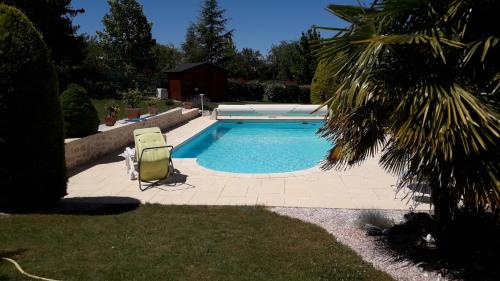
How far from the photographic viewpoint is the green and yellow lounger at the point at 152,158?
8062 millimetres

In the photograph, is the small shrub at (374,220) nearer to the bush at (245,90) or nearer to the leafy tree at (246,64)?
the bush at (245,90)

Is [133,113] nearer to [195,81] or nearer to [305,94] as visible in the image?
[195,81]

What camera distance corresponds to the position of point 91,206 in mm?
6852

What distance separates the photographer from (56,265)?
4387 mm

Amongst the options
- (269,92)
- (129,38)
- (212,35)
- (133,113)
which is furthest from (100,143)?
(212,35)

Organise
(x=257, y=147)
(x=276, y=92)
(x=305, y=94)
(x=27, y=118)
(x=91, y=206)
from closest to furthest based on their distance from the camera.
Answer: (x=27, y=118) → (x=91, y=206) → (x=257, y=147) → (x=305, y=94) → (x=276, y=92)

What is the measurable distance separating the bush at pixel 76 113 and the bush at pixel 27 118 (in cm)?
421

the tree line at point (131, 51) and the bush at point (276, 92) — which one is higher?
the tree line at point (131, 51)

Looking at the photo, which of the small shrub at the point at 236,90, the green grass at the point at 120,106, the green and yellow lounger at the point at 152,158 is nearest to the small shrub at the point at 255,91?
the small shrub at the point at 236,90

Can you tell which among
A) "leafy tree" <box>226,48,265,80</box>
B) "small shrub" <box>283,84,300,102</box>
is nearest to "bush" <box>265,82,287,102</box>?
"small shrub" <box>283,84,300,102</box>

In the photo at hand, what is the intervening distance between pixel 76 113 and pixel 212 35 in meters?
41.6

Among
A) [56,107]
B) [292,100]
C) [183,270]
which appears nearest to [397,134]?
[183,270]

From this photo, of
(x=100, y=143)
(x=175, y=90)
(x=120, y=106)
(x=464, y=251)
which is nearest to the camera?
(x=464, y=251)

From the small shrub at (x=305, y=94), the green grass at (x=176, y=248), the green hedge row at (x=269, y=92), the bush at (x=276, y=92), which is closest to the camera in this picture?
the green grass at (x=176, y=248)
